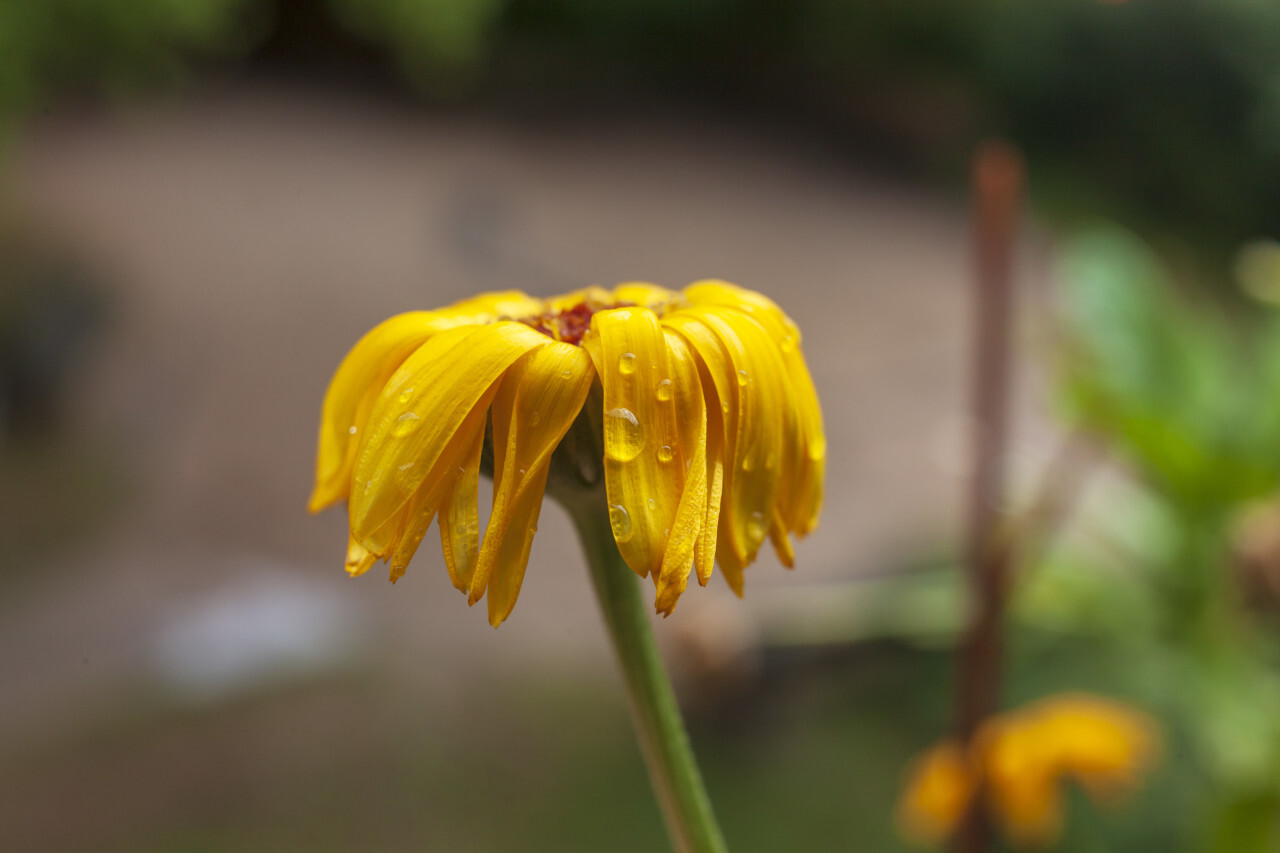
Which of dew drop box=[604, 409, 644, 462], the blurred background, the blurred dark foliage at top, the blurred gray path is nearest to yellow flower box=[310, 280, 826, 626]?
dew drop box=[604, 409, 644, 462]

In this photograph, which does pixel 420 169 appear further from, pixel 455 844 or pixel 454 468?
pixel 454 468

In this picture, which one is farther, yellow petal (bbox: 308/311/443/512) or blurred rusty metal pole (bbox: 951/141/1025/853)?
blurred rusty metal pole (bbox: 951/141/1025/853)

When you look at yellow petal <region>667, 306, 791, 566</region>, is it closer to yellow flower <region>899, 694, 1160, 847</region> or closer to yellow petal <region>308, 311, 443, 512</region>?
yellow petal <region>308, 311, 443, 512</region>

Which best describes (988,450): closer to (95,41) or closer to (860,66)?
(95,41)

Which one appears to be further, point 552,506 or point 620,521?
point 552,506

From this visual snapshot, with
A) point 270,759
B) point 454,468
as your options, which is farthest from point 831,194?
point 454,468

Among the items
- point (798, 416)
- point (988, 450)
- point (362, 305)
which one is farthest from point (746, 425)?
point (362, 305)

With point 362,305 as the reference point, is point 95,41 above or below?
above

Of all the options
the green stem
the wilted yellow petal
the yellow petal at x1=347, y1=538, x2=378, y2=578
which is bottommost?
the wilted yellow petal

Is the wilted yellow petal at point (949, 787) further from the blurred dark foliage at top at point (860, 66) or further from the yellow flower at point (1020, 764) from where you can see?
the blurred dark foliage at top at point (860, 66)
